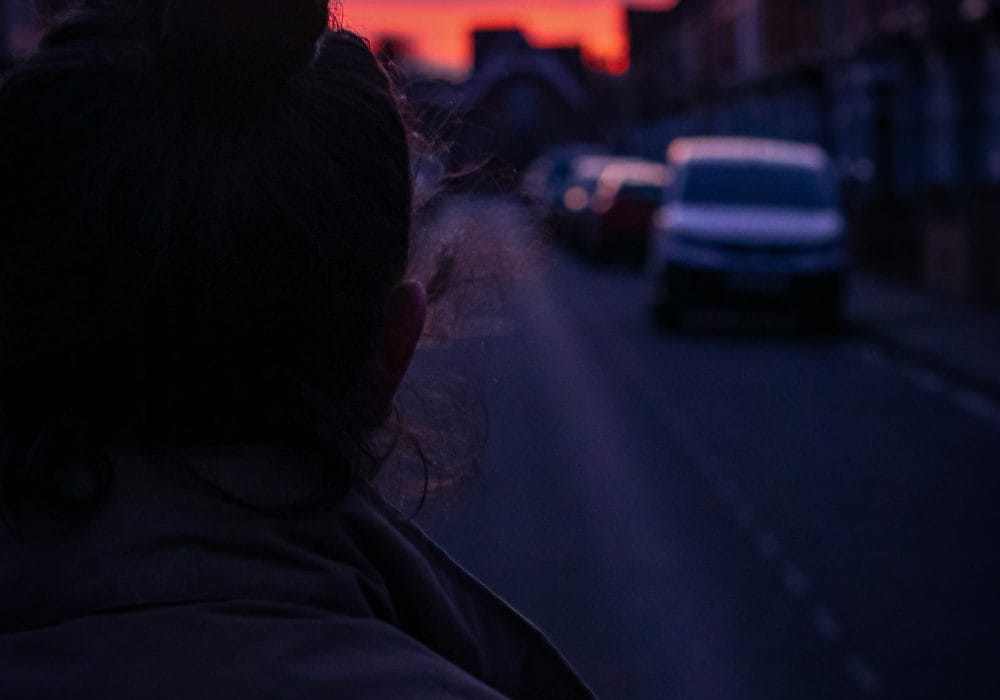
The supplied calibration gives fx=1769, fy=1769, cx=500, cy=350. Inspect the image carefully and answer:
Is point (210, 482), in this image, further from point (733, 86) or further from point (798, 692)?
point (733, 86)

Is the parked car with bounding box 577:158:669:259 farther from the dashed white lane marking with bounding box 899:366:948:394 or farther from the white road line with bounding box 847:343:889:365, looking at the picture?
the dashed white lane marking with bounding box 899:366:948:394

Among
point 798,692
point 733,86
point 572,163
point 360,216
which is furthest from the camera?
point 733,86

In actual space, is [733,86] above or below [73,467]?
below

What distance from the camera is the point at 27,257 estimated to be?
118 centimetres

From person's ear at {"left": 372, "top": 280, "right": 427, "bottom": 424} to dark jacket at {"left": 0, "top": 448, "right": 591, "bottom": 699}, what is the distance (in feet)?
0.46

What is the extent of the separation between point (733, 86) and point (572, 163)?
29.2ft

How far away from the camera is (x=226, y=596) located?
1.06 metres

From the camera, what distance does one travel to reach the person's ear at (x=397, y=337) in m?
1.31

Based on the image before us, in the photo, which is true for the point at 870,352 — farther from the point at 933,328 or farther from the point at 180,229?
the point at 180,229

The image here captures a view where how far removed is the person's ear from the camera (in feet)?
4.31

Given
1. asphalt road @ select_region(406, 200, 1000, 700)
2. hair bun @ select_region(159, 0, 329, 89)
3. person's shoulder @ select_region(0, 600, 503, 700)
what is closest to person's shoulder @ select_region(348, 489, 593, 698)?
person's shoulder @ select_region(0, 600, 503, 700)

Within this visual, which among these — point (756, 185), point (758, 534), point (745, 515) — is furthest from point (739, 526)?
point (756, 185)

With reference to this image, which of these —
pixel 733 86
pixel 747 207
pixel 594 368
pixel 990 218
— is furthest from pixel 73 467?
pixel 733 86

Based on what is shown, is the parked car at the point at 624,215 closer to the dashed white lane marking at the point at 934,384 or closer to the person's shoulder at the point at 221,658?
the dashed white lane marking at the point at 934,384
